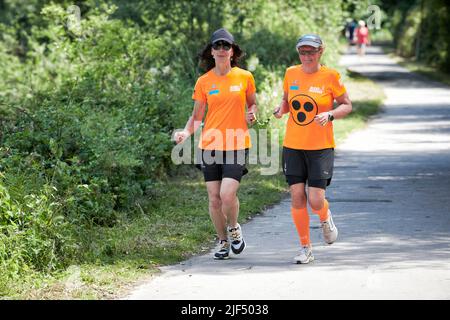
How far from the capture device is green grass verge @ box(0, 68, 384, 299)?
25.8ft

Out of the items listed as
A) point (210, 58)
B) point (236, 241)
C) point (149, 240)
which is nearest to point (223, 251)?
point (236, 241)

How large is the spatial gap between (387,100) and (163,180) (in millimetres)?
17629

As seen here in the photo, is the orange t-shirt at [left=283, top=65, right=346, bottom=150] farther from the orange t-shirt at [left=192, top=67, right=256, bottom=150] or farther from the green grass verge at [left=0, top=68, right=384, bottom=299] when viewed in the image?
the green grass verge at [left=0, top=68, right=384, bottom=299]

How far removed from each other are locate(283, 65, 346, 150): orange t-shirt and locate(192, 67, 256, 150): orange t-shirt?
17.5 inches

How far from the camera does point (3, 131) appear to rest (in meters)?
11.6

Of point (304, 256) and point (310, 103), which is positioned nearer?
point (310, 103)

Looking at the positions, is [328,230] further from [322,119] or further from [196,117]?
[196,117]

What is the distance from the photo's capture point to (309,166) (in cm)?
900

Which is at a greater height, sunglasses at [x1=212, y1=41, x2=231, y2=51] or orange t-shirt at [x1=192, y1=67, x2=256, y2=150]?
sunglasses at [x1=212, y1=41, x2=231, y2=51]

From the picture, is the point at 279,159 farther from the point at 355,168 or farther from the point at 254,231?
the point at 254,231

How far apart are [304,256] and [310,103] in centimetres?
132

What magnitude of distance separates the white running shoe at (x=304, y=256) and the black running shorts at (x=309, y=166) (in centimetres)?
56

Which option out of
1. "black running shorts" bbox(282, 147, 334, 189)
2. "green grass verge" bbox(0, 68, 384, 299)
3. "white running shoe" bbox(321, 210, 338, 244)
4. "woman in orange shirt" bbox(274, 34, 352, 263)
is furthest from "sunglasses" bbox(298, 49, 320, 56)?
"green grass verge" bbox(0, 68, 384, 299)

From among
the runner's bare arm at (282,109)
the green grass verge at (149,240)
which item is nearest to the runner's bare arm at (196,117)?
the runner's bare arm at (282,109)
